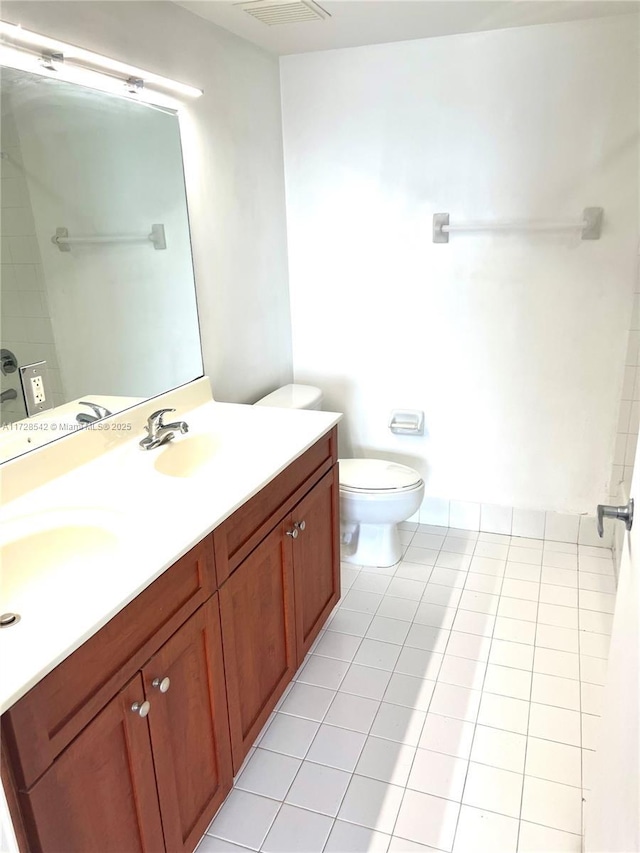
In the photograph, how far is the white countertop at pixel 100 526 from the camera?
1.00 metres

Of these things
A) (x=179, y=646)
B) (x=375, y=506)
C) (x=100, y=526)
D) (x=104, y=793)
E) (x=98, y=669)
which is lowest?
(x=375, y=506)

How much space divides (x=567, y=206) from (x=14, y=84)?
6.49 feet

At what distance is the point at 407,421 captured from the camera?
2969 millimetres

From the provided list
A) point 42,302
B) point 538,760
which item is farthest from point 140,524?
point 538,760

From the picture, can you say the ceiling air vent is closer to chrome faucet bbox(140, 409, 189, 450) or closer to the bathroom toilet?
chrome faucet bbox(140, 409, 189, 450)

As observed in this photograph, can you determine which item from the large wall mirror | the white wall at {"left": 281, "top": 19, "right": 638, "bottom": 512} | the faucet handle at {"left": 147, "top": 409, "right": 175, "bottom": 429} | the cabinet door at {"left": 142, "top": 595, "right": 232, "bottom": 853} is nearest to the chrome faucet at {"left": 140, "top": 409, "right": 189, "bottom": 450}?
the faucet handle at {"left": 147, "top": 409, "right": 175, "bottom": 429}

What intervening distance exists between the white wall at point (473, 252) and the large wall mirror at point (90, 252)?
2.99 ft

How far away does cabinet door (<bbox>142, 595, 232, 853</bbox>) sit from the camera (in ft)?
4.13

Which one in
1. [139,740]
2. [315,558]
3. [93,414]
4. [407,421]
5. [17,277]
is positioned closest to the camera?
[139,740]

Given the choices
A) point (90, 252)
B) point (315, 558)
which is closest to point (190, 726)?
point (315, 558)

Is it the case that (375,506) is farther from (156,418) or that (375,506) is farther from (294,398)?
(156,418)

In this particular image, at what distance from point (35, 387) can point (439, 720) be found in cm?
149

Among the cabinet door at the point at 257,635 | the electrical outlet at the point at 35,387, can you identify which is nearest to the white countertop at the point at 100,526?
the electrical outlet at the point at 35,387

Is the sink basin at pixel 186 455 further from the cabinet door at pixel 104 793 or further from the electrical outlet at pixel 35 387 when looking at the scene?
the cabinet door at pixel 104 793
